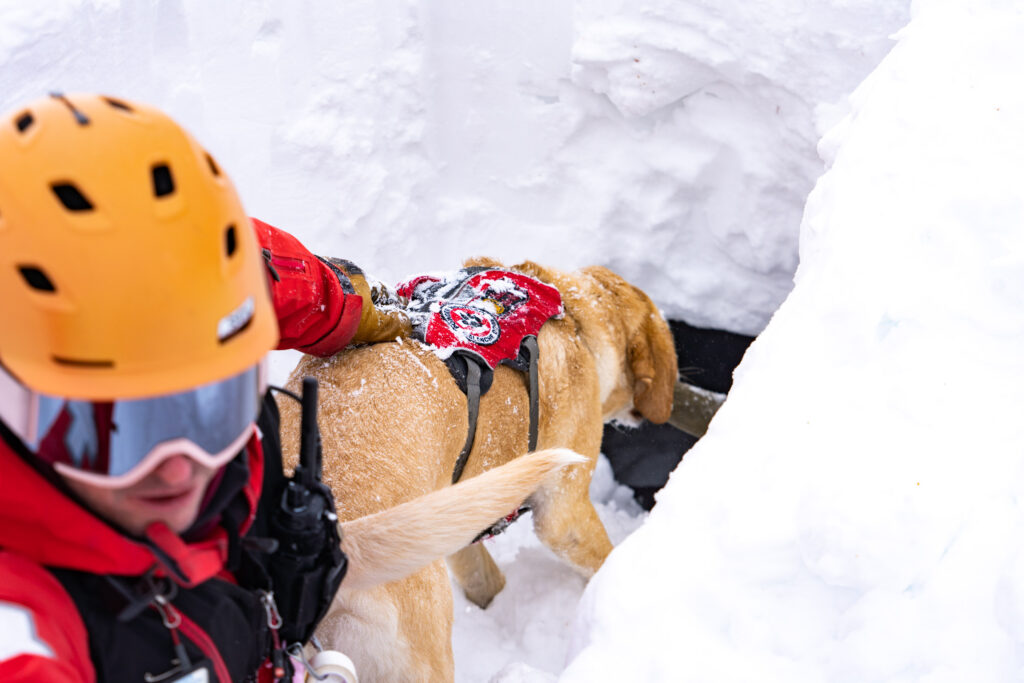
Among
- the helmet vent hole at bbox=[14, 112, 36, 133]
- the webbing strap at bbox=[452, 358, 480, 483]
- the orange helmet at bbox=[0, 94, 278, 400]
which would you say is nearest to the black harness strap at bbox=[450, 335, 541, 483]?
the webbing strap at bbox=[452, 358, 480, 483]

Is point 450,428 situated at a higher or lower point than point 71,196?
lower

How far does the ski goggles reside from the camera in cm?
83

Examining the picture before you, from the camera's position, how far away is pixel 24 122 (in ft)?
2.82

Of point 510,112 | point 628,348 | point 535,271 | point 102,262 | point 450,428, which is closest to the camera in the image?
point 102,262

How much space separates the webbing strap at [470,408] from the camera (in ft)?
7.80

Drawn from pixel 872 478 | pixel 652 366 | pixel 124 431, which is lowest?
pixel 652 366

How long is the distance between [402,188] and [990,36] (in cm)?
323

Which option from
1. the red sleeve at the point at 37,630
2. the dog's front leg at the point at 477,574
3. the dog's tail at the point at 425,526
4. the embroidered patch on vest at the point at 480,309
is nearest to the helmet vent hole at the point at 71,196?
the red sleeve at the point at 37,630

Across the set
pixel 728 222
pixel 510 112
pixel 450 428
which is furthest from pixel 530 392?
pixel 510 112

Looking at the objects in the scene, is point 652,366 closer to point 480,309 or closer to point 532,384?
point 532,384

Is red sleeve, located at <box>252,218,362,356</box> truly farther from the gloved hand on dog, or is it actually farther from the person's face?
the person's face

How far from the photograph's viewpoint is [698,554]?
1482 millimetres

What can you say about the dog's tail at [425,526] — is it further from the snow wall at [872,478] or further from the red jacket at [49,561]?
the red jacket at [49,561]

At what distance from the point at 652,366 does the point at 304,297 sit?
189 cm
